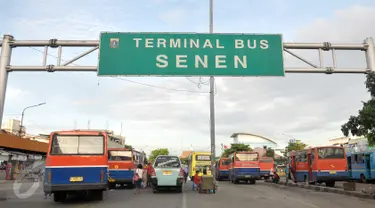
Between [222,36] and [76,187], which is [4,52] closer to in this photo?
[76,187]

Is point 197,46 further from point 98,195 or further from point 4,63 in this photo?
point 98,195

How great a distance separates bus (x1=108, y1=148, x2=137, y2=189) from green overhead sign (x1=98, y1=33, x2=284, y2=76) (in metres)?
11.8

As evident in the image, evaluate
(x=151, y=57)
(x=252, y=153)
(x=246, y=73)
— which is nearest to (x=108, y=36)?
(x=151, y=57)

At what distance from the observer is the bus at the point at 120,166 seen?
2248cm

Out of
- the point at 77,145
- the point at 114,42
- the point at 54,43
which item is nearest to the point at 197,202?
the point at 77,145

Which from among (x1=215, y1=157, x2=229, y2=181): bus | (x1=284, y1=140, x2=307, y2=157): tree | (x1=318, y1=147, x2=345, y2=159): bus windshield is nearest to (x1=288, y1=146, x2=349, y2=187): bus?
(x1=318, y1=147, x2=345, y2=159): bus windshield

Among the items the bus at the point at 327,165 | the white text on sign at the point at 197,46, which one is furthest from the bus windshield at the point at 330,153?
the white text on sign at the point at 197,46

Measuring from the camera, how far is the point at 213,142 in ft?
65.9

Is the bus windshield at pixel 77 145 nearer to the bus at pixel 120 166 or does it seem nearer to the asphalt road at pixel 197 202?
the asphalt road at pixel 197 202

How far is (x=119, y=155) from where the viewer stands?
22938 millimetres

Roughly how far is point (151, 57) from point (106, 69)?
1.58 m

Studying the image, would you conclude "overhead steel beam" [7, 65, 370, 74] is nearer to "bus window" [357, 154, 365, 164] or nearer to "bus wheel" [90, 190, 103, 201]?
"bus wheel" [90, 190, 103, 201]

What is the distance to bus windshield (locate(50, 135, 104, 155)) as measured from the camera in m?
13.8

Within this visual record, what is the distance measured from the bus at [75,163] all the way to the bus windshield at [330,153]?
54.5ft
